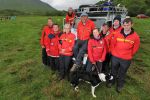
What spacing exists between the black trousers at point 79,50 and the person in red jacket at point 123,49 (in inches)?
41.6

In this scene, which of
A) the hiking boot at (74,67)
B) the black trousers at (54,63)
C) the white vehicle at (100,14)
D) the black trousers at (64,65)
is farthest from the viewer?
the white vehicle at (100,14)

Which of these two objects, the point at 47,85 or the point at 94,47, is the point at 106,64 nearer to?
the point at 94,47

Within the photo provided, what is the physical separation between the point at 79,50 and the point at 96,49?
33.2 inches

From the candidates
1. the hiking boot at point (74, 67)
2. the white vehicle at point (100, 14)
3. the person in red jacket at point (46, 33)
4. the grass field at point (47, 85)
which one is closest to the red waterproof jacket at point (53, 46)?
the person in red jacket at point (46, 33)

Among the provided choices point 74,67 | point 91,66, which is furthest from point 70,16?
point 91,66

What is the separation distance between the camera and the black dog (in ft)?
25.9

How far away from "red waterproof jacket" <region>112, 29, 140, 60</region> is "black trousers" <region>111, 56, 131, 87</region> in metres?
0.15

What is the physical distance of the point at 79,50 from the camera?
8938 millimetres

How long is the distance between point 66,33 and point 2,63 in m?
5.10

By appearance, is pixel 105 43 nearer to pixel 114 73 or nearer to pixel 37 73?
pixel 114 73

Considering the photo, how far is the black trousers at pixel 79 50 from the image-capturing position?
877 centimetres

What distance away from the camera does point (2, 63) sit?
1264cm

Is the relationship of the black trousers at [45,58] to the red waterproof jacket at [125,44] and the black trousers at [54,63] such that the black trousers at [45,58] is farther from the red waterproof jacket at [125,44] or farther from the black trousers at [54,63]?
the red waterproof jacket at [125,44]

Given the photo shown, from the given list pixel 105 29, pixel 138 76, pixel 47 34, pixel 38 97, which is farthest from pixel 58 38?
pixel 138 76
